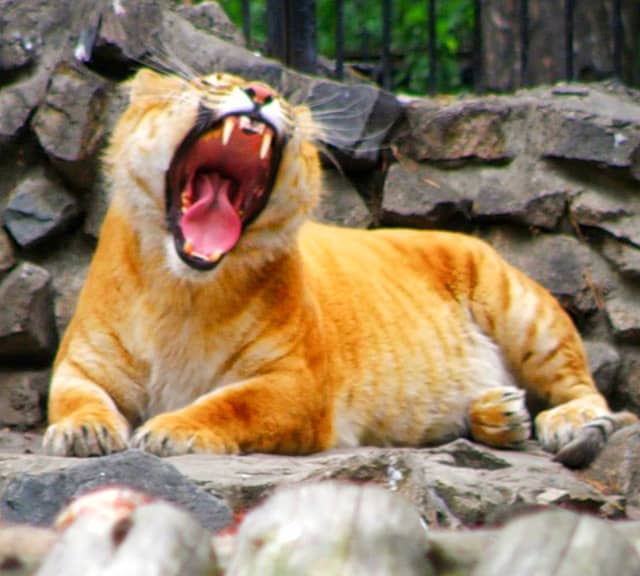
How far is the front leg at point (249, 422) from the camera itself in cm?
473

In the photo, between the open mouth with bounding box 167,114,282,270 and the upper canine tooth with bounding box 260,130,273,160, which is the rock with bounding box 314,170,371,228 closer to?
the open mouth with bounding box 167,114,282,270

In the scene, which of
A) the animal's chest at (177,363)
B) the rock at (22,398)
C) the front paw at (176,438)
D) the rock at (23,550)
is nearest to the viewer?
the rock at (23,550)

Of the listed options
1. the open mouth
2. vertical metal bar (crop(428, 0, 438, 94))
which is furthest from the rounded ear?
vertical metal bar (crop(428, 0, 438, 94))

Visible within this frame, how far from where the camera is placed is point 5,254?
21.6 feet

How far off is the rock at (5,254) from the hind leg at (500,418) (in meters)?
2.08

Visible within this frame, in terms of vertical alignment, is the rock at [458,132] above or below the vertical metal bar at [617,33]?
below

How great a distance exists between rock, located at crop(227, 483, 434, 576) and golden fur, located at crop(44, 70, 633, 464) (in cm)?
282

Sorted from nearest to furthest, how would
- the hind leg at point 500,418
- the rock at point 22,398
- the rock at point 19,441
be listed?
1. the rock at point 19,441
2. the hind leg at point 500,418
3. the rock at point 22,398

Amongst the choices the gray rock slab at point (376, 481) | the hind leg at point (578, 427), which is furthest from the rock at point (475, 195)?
the gray rock slab at point (376, 481)

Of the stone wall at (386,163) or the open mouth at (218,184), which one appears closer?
the open mouth at (218,184)

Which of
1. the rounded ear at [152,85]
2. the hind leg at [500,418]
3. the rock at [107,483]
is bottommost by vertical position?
the hind leg at [500,418]

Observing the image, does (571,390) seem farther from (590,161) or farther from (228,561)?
(228,561)

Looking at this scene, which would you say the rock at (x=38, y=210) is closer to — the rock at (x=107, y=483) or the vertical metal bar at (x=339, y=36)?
the vertical metal bar at (x=339, y=36)

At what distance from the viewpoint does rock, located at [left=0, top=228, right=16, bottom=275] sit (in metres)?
6.54
